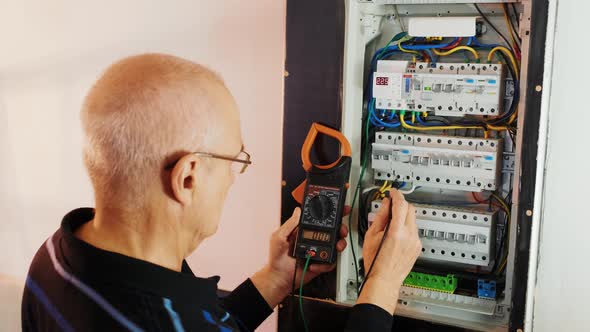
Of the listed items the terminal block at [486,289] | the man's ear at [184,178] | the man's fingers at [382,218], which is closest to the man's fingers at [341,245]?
the man's fingers at [382,218]

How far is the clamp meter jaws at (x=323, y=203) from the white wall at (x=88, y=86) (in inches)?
31.7

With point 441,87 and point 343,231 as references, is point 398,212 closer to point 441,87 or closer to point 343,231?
point 343,231

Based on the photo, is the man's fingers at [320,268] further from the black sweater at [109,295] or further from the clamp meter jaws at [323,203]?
the black sweater at [109,295]

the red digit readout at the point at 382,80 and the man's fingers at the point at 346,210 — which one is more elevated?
the red digit readout at the point at 382,80

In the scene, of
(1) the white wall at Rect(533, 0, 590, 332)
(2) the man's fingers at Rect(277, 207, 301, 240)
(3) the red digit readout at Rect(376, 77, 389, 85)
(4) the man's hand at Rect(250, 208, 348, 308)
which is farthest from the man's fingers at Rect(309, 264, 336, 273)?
(1) the white wall at Rect(533, 0, 590, 332)

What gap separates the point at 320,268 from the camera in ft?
5.63

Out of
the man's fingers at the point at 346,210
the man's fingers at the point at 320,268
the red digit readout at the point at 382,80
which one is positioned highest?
the red digit readout at the point at 382,80

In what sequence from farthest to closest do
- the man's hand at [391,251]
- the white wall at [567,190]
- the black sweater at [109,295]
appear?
the white wall at [567,190] < the man's hand at [391,251] < the black sweater at [109,295]

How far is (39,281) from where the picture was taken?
127 centimetres

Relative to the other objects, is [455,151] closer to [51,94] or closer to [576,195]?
[576,195]

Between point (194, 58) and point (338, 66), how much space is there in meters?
1.05

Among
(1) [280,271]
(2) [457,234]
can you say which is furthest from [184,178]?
(2) [457,234]

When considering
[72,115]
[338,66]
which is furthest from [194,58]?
[338,66]

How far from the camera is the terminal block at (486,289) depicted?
165 cm
